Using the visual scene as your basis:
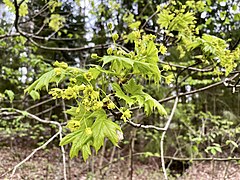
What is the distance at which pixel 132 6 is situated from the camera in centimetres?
601

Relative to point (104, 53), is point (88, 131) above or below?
below

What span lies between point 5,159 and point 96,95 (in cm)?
647

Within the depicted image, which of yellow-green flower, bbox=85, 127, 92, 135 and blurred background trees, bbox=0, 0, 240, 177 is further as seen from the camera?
blurred background trees, bbox=0, 0, 240, 177

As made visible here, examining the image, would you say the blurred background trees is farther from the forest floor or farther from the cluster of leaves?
the cluster of leaves

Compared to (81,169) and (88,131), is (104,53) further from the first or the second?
(88,131)

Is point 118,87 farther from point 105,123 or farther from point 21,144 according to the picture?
point 21,144

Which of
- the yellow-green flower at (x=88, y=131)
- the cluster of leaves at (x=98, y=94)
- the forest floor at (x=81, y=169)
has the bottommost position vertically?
the forest floor at (x=81, y=169)

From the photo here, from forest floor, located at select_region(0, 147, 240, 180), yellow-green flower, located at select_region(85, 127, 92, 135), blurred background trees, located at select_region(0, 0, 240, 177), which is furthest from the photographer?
forest floor, located at select_region(0, 147, 240, 180)

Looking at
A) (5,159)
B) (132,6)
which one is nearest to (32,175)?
(5,159)

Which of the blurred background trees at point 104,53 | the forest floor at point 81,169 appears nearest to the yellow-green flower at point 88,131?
the blurred background trees at point 104,53

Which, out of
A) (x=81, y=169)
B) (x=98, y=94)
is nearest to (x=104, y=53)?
(x=81, y=169)

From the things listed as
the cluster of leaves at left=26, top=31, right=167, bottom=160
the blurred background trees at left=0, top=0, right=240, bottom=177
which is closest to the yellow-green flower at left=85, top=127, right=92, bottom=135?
the cluster of leaves at left=26, top=31, right=167, bottom=160

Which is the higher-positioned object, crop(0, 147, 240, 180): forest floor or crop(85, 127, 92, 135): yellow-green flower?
crop(85, 127, 92, 135): yellow-green flower

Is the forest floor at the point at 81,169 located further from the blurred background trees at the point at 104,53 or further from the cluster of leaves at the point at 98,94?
the cluster of leaves at the point at 98,94
